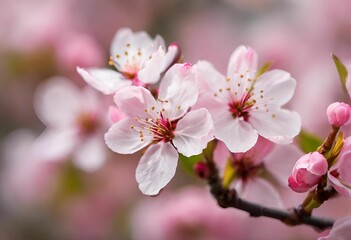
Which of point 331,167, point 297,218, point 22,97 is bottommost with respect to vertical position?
point 22,97

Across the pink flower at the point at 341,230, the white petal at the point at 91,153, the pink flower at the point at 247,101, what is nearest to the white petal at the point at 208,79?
the pink flower at the point at 247,101

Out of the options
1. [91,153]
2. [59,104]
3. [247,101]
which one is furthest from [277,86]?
[59,104]

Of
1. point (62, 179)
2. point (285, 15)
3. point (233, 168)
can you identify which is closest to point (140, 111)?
point (233, 168)

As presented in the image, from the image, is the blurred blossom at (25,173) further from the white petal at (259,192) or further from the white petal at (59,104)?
the white petal at (259,192)

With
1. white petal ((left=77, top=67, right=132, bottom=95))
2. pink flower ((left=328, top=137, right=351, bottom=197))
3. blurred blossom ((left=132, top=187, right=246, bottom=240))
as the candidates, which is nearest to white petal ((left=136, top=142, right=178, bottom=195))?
white petal ((left=77, top=67, right=132, bottom=95))

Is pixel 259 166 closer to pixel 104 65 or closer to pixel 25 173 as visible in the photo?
pixel 104 65

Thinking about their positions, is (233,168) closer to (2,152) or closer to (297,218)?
(297,218)

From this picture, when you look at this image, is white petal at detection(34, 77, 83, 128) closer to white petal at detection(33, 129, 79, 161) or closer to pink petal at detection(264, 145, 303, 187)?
white petal at detection(33, 129, 79, 161)
